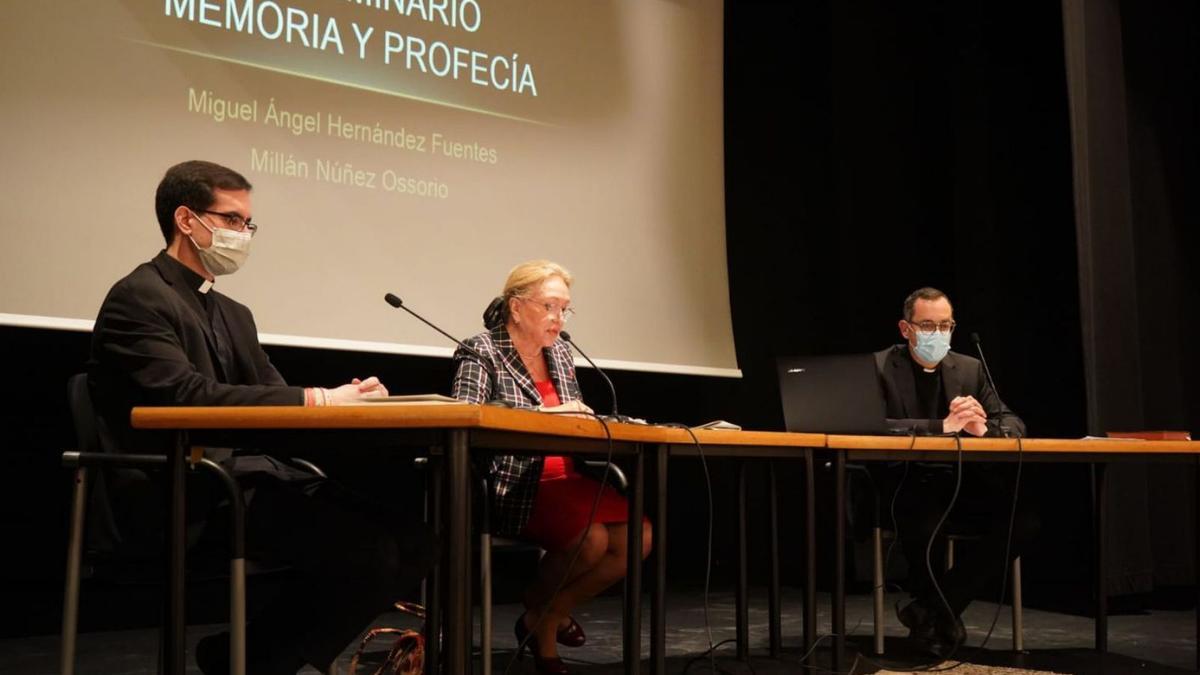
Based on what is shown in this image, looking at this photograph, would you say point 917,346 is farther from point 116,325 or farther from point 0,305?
point 0,305

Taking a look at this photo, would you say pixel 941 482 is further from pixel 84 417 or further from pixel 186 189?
pixel 84 417

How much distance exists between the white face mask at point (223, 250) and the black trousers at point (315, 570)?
1.72 ft

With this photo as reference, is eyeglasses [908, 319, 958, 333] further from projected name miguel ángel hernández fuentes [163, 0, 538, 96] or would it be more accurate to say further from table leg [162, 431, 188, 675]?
table leg [162, 431, 188, 675]

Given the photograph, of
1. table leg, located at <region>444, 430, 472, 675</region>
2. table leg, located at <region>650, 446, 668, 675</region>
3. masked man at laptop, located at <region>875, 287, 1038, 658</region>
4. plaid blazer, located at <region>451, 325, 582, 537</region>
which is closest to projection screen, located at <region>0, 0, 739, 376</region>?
Answer: plaid blazer, located at <region>451, 325, 582, 537</region>

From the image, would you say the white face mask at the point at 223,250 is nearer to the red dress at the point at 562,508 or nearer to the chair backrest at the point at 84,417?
the chair backrest at the point at 84,417

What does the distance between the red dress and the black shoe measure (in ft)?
3.66

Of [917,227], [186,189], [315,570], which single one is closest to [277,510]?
[315,570]

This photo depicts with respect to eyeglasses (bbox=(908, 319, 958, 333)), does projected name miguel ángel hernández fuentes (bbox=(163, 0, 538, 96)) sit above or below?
above

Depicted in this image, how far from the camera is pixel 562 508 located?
295 cm

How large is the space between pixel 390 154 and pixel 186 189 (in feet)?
4.75

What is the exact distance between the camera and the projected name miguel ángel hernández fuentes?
3521 millimetres

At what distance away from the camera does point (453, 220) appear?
3.95 m

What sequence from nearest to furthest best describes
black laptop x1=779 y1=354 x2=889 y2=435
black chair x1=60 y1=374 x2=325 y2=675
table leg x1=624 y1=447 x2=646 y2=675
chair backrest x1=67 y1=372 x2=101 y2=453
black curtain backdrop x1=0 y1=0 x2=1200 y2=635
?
black chair x1=60 y1=374 x2=325 y2=675
chair backrest x1=67 y1=372 x2=101 y2=453
table leg x1=624 y1=447 x2=646 y2=675
black laptop x1=779 y1=354 x2=889 y2=435
black curtain backdrop x1=0 y1=0 x2=1200 y2=635

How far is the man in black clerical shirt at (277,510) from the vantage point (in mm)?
2029
